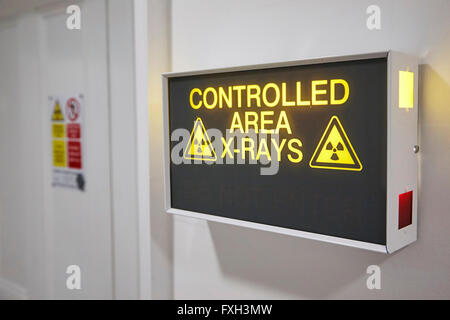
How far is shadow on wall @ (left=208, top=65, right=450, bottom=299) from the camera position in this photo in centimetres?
97

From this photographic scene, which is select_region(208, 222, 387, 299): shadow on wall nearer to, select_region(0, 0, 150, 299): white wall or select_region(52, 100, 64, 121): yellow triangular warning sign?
select_region(0, 0, 150, 299): white wall

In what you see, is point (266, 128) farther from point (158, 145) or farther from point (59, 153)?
point (59, 153)

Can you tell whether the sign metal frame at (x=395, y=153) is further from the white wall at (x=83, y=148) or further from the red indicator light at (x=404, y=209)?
the white wall at (x=83, y=148)

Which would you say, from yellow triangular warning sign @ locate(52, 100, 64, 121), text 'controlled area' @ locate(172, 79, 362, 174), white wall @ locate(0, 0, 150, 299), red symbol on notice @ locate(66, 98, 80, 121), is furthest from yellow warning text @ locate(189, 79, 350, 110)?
Result: yellow triangular warning sign @ locate(52, 100, 64, 121)

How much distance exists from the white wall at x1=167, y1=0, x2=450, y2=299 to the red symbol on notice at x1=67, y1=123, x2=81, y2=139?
0.60 meters

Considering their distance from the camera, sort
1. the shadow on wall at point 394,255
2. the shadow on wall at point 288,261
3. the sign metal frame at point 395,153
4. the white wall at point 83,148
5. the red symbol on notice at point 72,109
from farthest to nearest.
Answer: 1. the red symbol on notice at point 72,109
2. the white wall at point 83,148
3. the shadow on wall at point 288,261
4. the shadow on wall at point 394,255
5. the sign metal frame at point 395,153

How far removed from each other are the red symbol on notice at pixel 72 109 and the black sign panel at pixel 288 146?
71 centimetres

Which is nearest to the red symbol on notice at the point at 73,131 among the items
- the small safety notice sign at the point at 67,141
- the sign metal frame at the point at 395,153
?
the small safety notice sign at the point at 67,141

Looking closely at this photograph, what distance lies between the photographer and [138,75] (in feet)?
4.74

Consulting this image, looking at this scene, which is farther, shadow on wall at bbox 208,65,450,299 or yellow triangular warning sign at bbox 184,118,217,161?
yellow triangular warning sign at bbox 184,118,217,161

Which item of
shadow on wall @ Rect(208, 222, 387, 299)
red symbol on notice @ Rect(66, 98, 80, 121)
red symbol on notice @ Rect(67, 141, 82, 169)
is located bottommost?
shadow on wall @ Rect(208, 222, 387, 299)

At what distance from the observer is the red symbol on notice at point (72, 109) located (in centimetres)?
179

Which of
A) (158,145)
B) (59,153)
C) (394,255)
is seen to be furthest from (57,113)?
(394,255)
